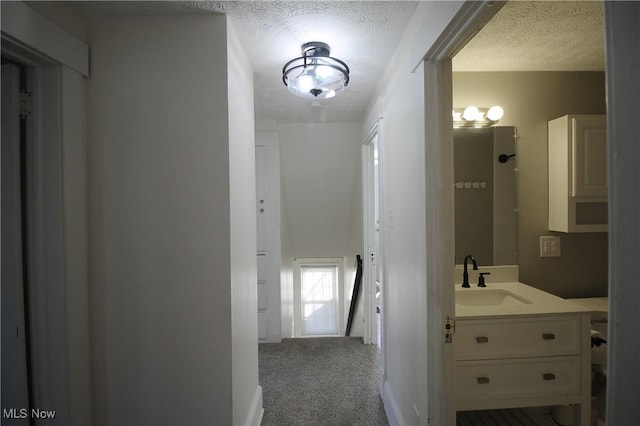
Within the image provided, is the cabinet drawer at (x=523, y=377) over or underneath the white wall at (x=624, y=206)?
underneath

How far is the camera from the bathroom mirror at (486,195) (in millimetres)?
2137

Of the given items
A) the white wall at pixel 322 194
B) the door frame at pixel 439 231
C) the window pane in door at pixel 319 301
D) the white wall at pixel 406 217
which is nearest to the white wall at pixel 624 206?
the white wall at pixel 406 217

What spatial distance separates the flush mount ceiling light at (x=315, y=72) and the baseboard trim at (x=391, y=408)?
1.92 meters

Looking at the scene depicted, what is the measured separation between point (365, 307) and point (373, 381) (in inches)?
32.0

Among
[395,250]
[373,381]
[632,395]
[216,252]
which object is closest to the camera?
[632,395]

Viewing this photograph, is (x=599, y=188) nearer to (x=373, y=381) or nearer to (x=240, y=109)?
(x=373, y=381)

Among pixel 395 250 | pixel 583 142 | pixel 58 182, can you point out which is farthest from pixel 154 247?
pixel 583 142

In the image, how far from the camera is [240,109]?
1693mm

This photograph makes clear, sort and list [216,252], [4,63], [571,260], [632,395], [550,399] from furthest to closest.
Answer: [571,260], [550,399], [216,252], [4,63], [632,395]

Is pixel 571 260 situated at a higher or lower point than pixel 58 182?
lower

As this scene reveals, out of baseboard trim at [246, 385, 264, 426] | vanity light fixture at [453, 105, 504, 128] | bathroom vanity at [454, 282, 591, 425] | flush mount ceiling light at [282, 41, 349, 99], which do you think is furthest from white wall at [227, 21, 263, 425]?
vanity light fixture at [453, 105, 504, 128]

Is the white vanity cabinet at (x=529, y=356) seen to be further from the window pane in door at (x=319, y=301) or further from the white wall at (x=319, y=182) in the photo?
the window pane in door at (x=319, y=301)

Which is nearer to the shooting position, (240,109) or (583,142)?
(240,109)

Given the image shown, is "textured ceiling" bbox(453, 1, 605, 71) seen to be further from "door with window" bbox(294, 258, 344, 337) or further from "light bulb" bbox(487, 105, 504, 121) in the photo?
"door with window" bbox(294, 258, 344, 337)
